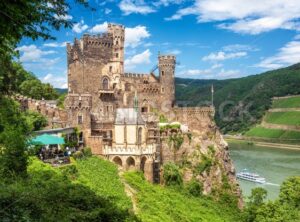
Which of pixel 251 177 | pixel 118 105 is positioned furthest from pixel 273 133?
pixel 118 105

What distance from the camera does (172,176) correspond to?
41.1 m

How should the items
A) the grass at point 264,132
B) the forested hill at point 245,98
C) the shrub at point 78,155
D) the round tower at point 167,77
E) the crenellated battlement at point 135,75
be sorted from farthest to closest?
the forested hill at point 245,98 < the grass at point 264,132 < the round tower at point 167,77 < the crenellated battlement at point 135,75 < the shrub at point 78,155

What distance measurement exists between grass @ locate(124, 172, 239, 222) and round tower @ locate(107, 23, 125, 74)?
61.2 ft

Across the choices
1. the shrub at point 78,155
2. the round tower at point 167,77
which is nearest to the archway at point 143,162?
the shrub at point 78,155

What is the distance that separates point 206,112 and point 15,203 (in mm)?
40657

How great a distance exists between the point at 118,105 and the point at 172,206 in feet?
65.8

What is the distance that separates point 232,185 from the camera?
45.3 meters

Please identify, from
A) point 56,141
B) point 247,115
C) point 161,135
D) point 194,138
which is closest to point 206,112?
point 194,138

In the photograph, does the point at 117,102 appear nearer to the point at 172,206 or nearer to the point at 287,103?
the point at 172,206

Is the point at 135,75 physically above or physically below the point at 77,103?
above

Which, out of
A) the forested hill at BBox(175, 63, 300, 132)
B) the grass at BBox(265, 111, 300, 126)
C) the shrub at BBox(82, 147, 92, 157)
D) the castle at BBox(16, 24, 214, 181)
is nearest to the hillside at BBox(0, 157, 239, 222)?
the shrub at BBox(82, 147, 92, 157)

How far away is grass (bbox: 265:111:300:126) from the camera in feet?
420

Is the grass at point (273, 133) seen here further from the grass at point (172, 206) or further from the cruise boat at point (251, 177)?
the grass at point (172, 206)

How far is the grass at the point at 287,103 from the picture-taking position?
137950 millimetres
